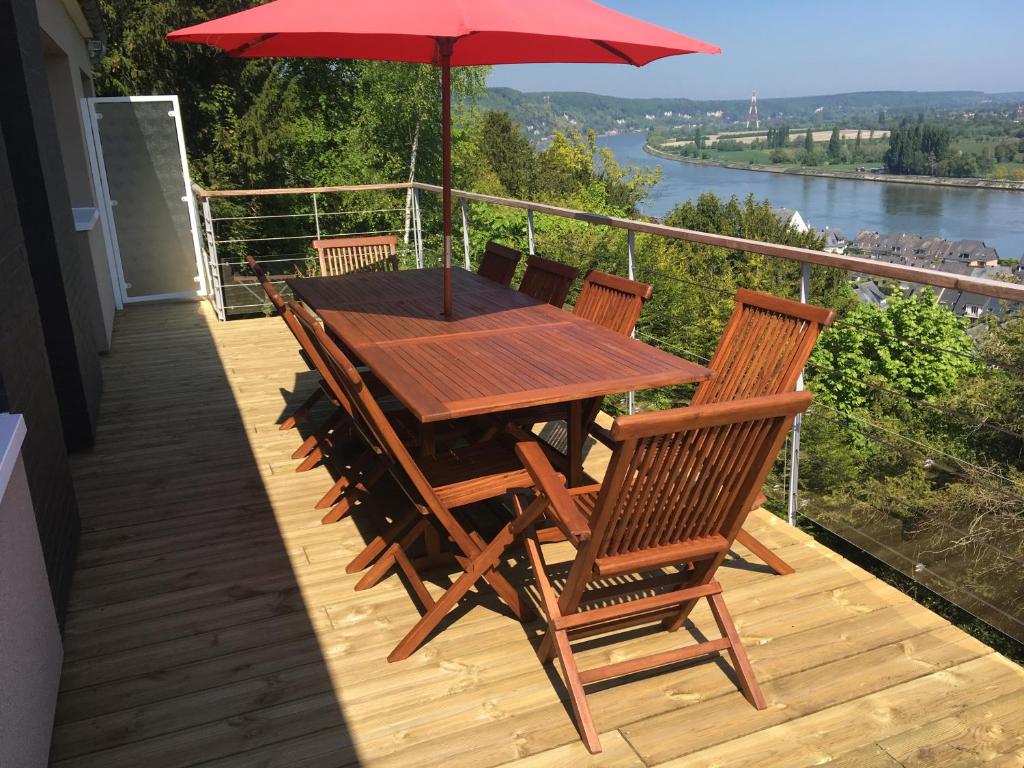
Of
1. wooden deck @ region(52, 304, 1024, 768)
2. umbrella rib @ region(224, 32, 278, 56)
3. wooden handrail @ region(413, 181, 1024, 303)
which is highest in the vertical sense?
umbrella rib @ region(224, 32, 278, 56)

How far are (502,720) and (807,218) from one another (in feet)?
273

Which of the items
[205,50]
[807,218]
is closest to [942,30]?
[807,218]

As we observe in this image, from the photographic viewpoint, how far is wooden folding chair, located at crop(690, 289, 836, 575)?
2.58 m

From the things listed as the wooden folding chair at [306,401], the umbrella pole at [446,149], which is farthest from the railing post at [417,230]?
the umbrella pole at [446,149]

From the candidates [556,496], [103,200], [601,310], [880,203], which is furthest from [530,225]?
[880,203]

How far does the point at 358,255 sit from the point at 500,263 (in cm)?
149

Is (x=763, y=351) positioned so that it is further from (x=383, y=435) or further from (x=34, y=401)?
(x=34, y=401)

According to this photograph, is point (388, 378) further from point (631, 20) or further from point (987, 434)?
point (987, 434)

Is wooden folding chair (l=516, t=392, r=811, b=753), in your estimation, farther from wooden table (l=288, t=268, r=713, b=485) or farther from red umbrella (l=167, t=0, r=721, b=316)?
red umbrella (l=167, t=0, r=721, b=316)

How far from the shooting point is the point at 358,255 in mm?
5477

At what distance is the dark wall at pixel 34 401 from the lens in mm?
2408

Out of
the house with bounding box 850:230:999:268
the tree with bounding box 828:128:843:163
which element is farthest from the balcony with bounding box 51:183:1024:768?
the tree with bounding box 828:128:843:163

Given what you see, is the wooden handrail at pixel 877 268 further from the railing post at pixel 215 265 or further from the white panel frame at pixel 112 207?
the white panel frame at pixel 112 207

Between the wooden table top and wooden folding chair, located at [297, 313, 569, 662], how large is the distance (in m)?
0.15
